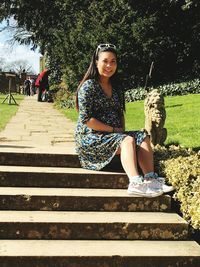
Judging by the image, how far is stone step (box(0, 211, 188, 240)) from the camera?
406 cm

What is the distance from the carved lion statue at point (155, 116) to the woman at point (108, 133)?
1.13 meters

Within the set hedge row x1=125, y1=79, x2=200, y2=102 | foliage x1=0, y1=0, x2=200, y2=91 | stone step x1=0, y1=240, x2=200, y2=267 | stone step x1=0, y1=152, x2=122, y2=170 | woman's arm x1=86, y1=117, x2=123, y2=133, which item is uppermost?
foliage x1=0, y1=0, x2=200, y2=91

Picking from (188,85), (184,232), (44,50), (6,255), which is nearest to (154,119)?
(184,232)

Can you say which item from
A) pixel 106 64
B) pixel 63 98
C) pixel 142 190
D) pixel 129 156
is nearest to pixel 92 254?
pixel 142 190

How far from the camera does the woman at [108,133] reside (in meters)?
4.57

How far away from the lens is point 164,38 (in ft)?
71.4

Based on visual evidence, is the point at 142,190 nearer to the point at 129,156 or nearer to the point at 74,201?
the point at 129,156

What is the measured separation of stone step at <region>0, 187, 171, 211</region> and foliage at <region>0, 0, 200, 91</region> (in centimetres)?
1694

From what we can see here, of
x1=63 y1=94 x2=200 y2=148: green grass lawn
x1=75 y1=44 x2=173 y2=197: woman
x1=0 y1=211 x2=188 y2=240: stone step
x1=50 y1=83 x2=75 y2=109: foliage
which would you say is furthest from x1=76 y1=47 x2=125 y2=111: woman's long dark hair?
x1=50 y1=83 x2=75 y2=109: foliage

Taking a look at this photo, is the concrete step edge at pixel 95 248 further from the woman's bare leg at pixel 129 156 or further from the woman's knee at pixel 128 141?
the woman's knee at pixel 128 141

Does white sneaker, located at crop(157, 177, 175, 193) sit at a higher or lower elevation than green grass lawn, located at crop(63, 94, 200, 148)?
lower

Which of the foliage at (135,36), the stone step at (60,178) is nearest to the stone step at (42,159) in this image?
the stone step at (60,178)

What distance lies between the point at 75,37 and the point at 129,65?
3138 mm

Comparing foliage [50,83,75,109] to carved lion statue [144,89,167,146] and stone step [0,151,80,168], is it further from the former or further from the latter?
stone step [0,151,80,168]
